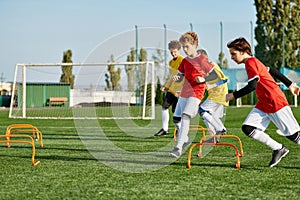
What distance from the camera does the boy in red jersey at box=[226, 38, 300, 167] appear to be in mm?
6270

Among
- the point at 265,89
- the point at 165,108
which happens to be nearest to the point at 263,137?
the point at 265,89

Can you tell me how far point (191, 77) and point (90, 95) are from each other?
19.3 metres

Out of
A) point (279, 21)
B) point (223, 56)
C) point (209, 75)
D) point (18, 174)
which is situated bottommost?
point (18, 174)

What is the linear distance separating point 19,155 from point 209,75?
10.7 feet

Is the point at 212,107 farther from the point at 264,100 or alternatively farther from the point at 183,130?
the point at 264,100

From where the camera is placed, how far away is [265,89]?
20.8ft

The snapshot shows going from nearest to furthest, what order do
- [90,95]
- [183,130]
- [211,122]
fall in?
[183,130] → [211,122] → [90,95]

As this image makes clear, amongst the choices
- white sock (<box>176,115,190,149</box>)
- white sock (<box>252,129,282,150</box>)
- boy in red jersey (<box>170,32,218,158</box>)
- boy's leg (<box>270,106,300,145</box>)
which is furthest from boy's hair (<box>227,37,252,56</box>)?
white sock (<box>176,115,190,149</box>)

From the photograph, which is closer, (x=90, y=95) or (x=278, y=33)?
(x=90, y=95)

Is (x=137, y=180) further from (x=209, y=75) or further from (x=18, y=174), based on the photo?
(x=209, y=75)

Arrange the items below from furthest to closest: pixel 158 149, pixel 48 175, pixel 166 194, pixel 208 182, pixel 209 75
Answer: pixel 158 149, pixel 209 75, pixel 48 175, pixel 208 182, pixel 166 194

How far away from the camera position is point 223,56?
4669cm

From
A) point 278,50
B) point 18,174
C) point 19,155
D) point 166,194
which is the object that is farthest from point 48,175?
point 278,50

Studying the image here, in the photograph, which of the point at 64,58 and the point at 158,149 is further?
the point at 64,58
